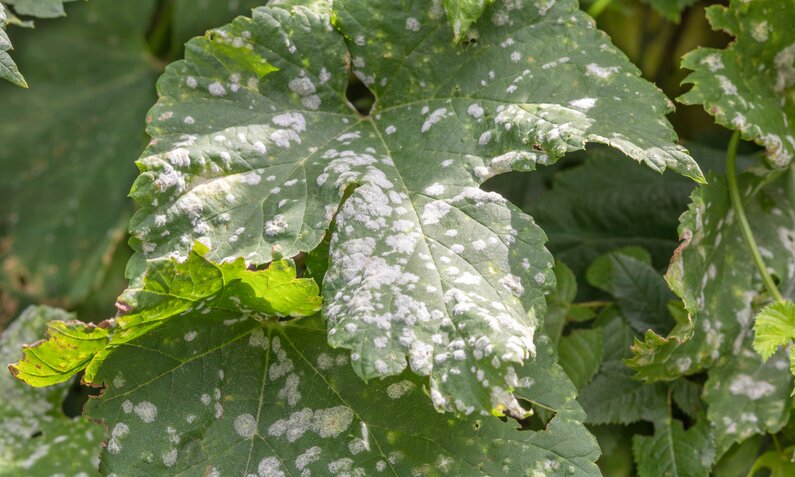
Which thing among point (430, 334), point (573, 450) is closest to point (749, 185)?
point (573, 450)

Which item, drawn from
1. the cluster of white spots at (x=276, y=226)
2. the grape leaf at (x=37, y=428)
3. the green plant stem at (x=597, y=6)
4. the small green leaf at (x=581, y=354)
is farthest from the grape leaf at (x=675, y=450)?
the grape leaf at (x=37, y=428)

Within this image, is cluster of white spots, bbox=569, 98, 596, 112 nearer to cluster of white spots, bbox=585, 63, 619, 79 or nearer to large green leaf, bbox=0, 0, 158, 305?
cluster of white spots, bbox=585, 63, 619, 79

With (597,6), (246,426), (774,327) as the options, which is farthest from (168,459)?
(597,6)

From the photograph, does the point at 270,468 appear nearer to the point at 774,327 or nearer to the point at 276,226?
the point at 276,226

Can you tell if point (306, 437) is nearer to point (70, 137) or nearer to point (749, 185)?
point (749, 185)

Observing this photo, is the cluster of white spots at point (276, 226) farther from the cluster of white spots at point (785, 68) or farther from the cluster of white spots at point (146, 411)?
the cluster of white spots at point (785, 68)
